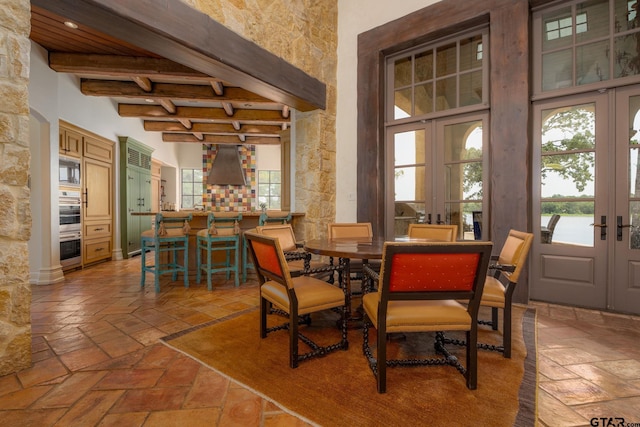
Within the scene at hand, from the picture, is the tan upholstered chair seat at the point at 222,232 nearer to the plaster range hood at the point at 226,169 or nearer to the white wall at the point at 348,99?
the white wall at the point at 348,99

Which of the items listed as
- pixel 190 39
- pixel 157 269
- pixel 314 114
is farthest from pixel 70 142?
pixel 314 114

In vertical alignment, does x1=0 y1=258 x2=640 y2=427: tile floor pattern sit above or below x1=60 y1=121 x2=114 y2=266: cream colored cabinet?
below

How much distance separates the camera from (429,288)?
1.55 meters

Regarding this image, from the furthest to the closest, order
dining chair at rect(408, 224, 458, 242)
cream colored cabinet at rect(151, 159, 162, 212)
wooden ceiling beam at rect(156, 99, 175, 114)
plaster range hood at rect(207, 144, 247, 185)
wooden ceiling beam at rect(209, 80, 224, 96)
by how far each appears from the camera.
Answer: plaster range hood at rect(207, 144, 247, 185)
cream colored cabinet at rect(151, 159, 162, 212)
wooden ceiling beam at rect(156, 99, 175, 114)
wooden ceiling beam at rect(209, 80, 224, 96)
dining chair at rect(408, 224, 458, 242)

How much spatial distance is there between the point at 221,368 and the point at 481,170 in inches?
128

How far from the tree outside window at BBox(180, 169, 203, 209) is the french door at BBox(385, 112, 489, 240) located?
23.6 feet

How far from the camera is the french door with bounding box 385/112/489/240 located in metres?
3.52

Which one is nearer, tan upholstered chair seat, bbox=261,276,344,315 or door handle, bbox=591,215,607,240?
tan upholstered chair seat, bbox=261,276,344,315

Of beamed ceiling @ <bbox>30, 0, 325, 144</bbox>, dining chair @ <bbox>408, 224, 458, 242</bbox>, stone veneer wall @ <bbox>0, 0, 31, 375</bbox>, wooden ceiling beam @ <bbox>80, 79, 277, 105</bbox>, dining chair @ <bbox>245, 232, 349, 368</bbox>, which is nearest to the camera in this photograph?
stone veneer wall @ <bbox>0, 0, 31, 375</bbox>

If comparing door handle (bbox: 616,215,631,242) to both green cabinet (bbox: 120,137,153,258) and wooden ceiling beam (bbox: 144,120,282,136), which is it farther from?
green cabinet (bbox: 120,137,153,258)

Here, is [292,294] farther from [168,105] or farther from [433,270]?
[168,105]

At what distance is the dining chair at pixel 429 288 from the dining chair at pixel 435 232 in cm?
127

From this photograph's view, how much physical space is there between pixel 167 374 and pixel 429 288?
5.14 feet

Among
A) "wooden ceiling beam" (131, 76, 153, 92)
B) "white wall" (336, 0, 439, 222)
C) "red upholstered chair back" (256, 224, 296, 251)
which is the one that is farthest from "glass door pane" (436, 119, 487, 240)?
"wooden ceiling beam" (131, 76, 153, 92)
